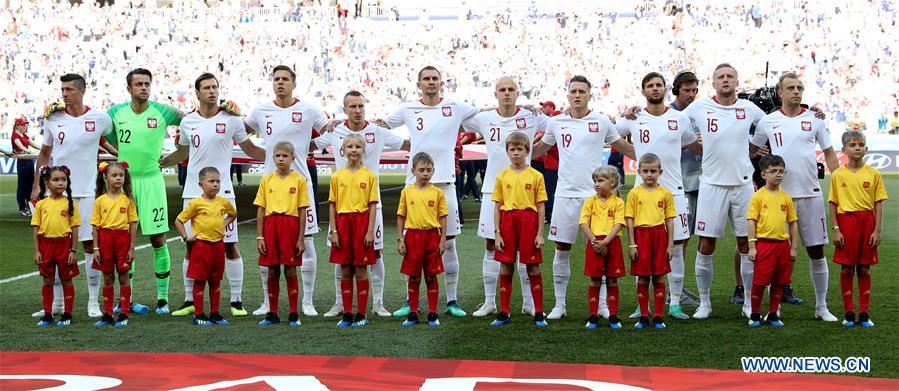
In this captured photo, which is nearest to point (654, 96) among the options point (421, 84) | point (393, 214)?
point (421, 84)

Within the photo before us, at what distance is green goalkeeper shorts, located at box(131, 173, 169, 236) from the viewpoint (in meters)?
8.02

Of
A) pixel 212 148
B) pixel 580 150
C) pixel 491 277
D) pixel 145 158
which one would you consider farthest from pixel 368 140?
pixel 145 158

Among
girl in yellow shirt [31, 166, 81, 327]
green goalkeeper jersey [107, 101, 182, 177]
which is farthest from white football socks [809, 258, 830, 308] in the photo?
girl in yellow shirt [31, 166, 81, 327]

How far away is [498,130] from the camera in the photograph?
7926mm

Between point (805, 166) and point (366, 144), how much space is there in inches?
125

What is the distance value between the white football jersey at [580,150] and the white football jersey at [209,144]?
2.47m

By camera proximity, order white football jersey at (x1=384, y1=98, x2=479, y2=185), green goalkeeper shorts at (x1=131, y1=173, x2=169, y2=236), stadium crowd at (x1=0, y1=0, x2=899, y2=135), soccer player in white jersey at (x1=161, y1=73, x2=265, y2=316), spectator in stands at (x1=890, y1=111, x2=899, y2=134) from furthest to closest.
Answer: stadium crowd at (x1=0, y1=0, x2=899, y2=135), spectator in stands at (x1=890, y1=111, x2=899, y2=134), green goalkeeper shorts at (x1=131, y1=173, x2=169, y2=236), white football jersey at (x1=384, y1=98, x2=479, y2=185), soccer player in white jersey at (x1=161, y1=73, x2=265, y2=316)

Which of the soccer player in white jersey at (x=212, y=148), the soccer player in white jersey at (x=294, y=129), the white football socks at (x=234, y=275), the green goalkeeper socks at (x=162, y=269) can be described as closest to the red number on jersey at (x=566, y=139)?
the soccer player in white jersey at (x=294, y=129)

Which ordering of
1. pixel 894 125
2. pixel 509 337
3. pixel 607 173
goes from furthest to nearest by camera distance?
pixel 894 125
pixel 607 173
pixel 509 337

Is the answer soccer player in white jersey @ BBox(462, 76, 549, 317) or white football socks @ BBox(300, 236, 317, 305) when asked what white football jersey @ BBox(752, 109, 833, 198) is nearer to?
soccer player in white jersey @ BBox(462, 76, 549, 317)

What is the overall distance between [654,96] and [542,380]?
2.89 metres

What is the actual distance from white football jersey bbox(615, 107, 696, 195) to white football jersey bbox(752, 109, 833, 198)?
0.66 m

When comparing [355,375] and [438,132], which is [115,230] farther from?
[355,375]

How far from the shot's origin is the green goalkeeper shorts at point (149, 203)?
8.02 metres
